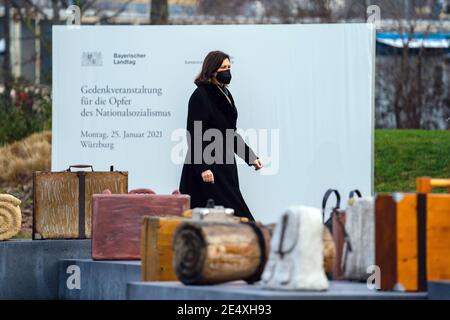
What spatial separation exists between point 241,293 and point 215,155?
15.4ft

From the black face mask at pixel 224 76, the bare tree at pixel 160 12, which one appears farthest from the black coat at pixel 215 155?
the bare tree at pixel 160 12

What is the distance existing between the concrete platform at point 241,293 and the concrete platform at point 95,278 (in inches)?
55.4

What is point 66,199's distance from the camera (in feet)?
44.7

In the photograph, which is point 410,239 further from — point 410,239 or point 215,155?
point 215,155

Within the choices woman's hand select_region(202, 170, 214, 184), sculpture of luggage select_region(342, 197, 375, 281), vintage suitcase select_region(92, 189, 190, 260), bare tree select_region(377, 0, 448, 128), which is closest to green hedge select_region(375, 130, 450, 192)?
bare tree select_region(377, 0, 448, 128)

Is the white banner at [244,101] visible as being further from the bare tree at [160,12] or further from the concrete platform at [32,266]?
the bare tree at [160,12]

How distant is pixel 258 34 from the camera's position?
55.9 feet

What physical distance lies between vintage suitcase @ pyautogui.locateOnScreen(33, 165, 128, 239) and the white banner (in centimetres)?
317

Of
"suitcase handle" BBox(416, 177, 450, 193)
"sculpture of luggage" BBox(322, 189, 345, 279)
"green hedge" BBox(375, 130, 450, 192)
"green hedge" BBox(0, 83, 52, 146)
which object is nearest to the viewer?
"suitcase handle" BBox(416, 177, 450, 193)

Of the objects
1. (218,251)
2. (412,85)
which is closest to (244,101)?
(218,251)

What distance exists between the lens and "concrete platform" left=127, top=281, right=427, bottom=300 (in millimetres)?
9086

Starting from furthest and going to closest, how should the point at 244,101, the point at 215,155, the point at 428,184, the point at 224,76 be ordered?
the point at 244,101, the point at 215,155, the point at 224,76, the point at 428,184

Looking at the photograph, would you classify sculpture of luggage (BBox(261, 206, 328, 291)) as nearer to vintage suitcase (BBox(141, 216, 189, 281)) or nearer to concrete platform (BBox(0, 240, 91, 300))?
vintage suitcase (BBox(141, 216, 189, 281))

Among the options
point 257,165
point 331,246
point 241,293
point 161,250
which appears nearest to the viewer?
point 241,293
